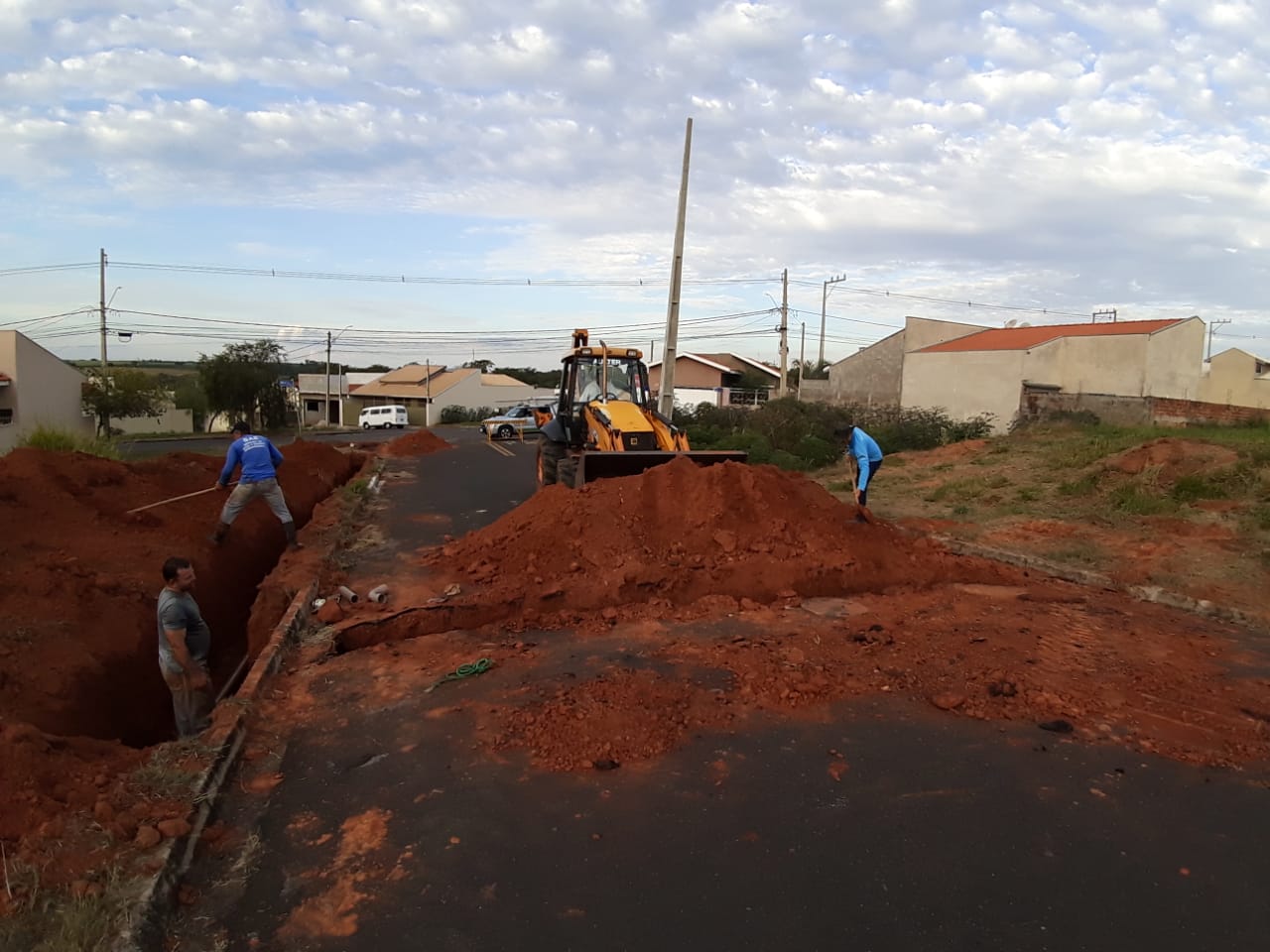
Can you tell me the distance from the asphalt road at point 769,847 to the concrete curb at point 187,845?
0.40 ft

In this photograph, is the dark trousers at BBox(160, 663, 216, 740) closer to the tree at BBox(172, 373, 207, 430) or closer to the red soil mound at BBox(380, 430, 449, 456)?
the red soil mound at BBox(380, 430, 449, 456)

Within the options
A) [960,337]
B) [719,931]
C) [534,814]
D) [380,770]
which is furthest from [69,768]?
[960,337]

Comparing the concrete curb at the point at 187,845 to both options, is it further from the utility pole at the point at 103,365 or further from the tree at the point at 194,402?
the tree at the point at 194,402

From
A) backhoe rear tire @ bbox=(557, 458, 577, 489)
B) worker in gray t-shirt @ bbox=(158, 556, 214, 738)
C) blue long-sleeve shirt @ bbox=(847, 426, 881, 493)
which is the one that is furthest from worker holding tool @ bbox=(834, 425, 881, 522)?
worker in gray t-shirt @ bbox=(158, 556, 214, 738)

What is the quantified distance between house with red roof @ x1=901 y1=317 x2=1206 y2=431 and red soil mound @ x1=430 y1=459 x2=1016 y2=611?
20.4m

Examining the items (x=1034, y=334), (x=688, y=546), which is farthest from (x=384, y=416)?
(x=688, y=546)

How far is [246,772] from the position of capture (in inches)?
178

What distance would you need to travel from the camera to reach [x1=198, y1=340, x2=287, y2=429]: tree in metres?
49.9

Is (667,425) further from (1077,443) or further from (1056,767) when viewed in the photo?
(1077,443)

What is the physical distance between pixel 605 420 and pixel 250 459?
15.9 ft

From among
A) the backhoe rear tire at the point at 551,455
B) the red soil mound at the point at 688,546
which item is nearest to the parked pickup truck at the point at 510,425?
the backhoe rear tire at the point at 551,455

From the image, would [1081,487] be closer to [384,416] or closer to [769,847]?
[769,847]

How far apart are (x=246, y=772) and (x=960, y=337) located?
120 ft

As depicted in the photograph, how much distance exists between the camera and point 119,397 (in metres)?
40.6
